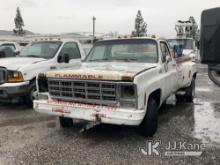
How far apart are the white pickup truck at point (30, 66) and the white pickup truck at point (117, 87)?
1088 millimetres

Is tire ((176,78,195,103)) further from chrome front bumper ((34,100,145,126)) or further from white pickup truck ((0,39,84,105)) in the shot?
chrome front bumper ((34,100,145,126))

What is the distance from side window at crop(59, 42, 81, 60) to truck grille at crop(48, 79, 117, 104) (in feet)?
10.1

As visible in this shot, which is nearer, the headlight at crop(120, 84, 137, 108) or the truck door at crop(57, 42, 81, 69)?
the headlight at crop(120, 84, 137, 108)

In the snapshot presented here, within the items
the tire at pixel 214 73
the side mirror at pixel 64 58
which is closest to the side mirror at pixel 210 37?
the tire at pixel 214 73

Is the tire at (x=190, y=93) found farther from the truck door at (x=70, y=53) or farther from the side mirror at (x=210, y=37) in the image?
the side mirror at (x=210, y=37)

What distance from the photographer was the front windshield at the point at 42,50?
822 centimetres

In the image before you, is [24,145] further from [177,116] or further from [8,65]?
[177,116]

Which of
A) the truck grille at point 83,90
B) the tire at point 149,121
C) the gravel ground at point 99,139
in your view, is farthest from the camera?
the tire at point 149,121

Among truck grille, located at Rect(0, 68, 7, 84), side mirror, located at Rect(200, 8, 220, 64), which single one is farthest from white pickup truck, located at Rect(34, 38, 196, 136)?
truck grille, located at Rect(0, 68, 7, 84)

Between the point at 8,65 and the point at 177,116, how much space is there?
4198 mm

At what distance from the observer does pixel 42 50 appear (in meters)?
8.44

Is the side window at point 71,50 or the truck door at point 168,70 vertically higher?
the side window at point 71,50

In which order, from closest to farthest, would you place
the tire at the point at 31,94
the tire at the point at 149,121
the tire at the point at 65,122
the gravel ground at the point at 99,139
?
the gravel ground at the point at 99,139, the tire at the point at 149,121, the tire at the point at 65,122, the tire at the point at 31,94

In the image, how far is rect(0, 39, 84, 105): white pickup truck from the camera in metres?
7.13
